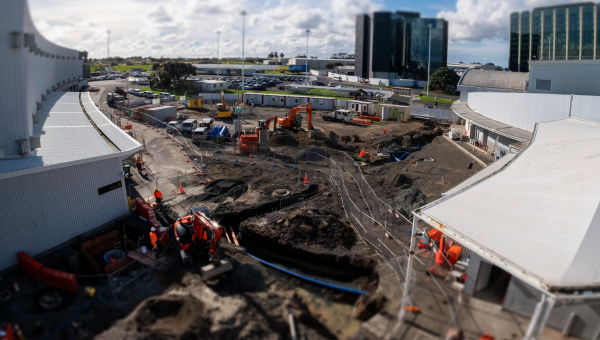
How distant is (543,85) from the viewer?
97.2 feet

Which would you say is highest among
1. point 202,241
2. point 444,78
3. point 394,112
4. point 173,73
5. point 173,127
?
point 173,73

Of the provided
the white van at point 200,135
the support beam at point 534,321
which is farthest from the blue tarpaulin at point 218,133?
the support beam at point 534,321

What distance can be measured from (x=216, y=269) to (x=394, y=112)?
118ft

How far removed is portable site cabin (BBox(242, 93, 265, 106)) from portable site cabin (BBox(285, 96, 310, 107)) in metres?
3.88

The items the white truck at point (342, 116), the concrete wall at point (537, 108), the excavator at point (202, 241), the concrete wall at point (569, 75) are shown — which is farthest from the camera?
the white truck at point (342, 116)

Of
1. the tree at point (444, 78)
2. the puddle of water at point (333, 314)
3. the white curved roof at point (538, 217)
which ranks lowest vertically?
the puddle of water at point (333, 314)

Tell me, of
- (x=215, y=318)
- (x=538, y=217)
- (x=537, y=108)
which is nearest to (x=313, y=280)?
(x=215, y=318)

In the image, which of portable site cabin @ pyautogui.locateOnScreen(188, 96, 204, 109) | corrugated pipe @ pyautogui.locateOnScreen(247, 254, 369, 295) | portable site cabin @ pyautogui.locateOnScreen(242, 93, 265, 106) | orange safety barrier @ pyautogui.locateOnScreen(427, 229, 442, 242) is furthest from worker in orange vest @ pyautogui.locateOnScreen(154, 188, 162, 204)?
portable site cabin @ pyautogui.locateOnScreen(242, 93, 265, 106)

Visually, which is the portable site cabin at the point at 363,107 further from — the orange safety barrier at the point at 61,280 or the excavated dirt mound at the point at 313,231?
the orange safety barrier at the point at 61,280

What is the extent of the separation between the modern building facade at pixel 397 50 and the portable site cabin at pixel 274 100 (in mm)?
31269

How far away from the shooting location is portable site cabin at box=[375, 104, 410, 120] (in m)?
45.0

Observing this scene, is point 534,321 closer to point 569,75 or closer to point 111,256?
point 111,256

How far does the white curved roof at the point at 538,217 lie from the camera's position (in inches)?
403

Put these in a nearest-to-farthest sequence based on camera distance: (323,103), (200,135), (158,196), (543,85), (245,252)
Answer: (245,252), (158,196), (543,85), (200,135), (323,103)
